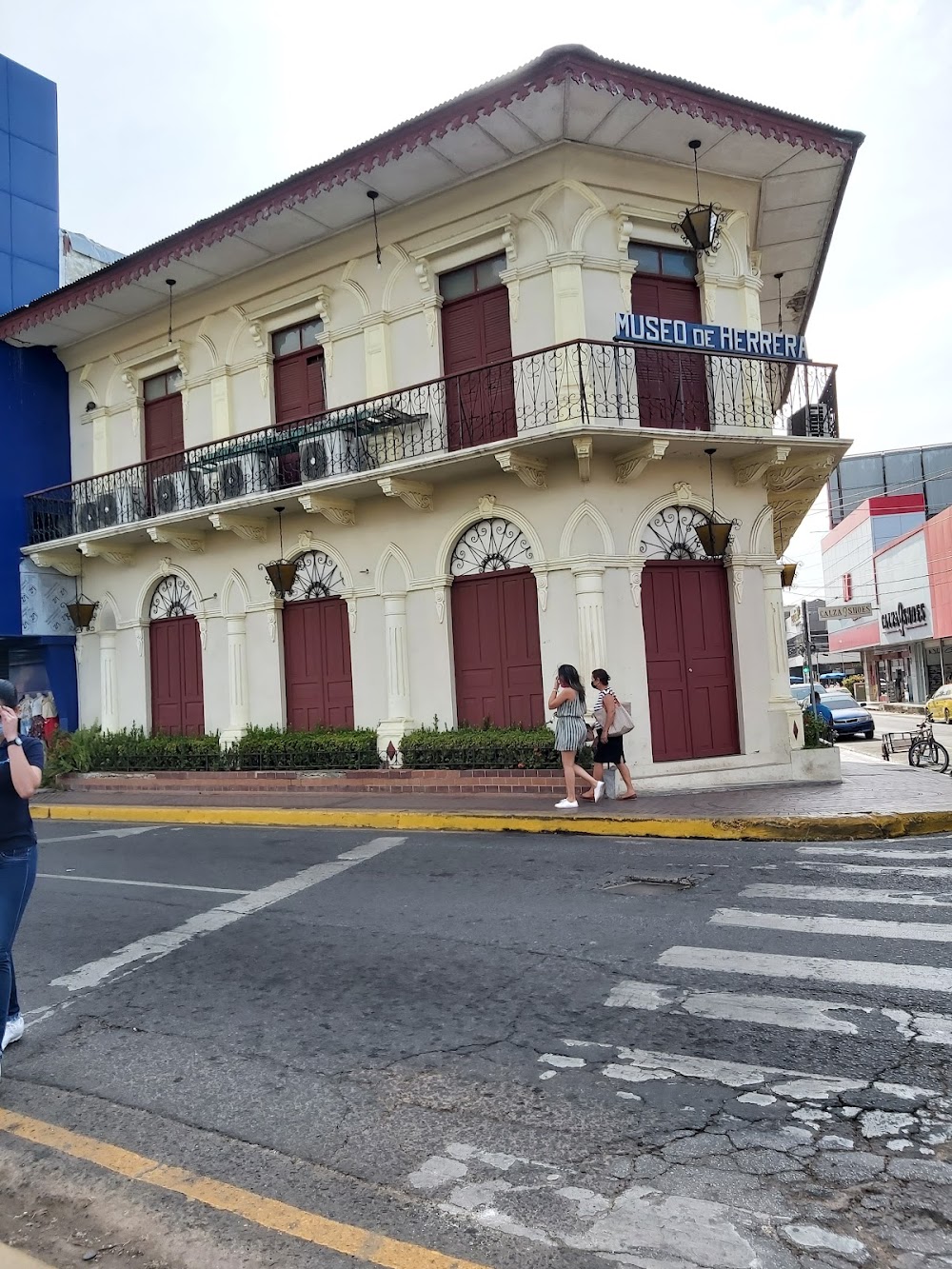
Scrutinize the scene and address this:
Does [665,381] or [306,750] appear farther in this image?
[306,750]

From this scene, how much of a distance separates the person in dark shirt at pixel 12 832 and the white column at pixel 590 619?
846 cm

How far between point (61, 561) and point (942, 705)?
30275 millimetres

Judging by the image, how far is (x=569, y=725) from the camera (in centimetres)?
1052

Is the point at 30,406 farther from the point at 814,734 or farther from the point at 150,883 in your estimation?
the point at 814,734

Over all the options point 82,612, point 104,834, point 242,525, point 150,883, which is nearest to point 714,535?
point 242,525

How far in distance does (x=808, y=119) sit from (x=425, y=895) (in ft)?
37.1

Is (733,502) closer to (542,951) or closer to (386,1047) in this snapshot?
(542,951)

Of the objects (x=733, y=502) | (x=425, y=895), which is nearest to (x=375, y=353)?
(x=733, y=502)

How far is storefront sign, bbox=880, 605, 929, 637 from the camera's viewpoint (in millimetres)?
39219

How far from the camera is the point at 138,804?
13391 millimetres

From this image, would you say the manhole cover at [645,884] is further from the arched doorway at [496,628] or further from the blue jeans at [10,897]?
the arched doorway at [496,628]

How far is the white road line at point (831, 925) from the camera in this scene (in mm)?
5277

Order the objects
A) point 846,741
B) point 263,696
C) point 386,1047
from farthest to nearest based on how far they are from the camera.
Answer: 1. point 846,741
2. point 263,696
3. point 386,1047

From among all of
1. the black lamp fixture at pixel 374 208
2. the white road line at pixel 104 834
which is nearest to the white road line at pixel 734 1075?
the white road line at pixel 104 834
